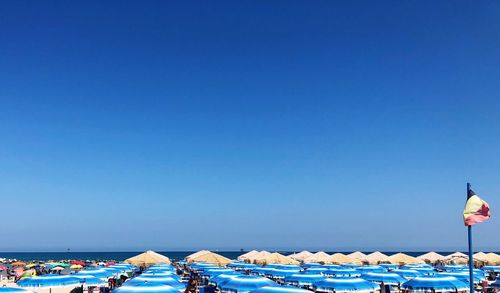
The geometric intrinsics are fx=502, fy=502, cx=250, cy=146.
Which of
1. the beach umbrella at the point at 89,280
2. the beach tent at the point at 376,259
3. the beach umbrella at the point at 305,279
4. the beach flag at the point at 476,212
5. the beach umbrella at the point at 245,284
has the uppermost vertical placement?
the beach flag at the point at 476,212

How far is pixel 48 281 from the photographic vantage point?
21.1 m

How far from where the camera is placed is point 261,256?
1857 inches

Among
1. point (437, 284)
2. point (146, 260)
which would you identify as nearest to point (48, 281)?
point (437, 284)

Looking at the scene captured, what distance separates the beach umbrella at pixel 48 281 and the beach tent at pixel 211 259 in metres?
21.0

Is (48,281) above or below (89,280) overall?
above

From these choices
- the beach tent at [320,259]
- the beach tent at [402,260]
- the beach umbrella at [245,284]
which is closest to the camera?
the beach umbrella at [245,284]

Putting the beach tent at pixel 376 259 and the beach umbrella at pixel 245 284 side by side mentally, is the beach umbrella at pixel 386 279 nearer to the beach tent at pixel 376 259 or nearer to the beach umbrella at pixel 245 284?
the beach umbrella at pixel 245 284

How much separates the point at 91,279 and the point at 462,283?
18020mm

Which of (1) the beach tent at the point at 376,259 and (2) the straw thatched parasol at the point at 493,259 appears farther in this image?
(1) the beach tent at the point at 376,259

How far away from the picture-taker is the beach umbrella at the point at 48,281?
20.8 metres

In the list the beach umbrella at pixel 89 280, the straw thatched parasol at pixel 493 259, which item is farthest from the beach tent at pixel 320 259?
the beach umbrella at pixel 89 280

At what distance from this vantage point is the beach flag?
35.9 ft

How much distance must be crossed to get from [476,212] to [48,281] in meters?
17.3

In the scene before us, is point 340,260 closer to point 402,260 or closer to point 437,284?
point 402,260
